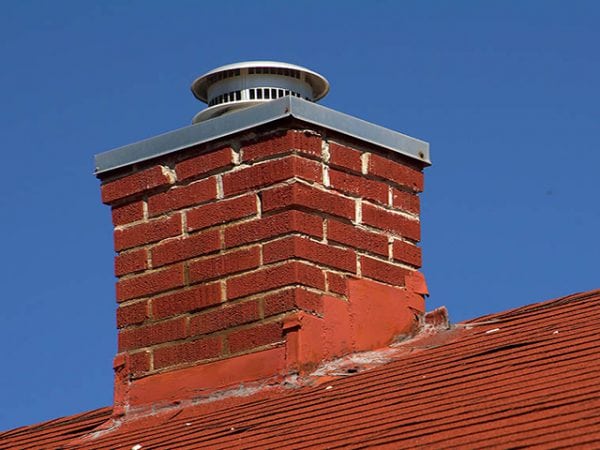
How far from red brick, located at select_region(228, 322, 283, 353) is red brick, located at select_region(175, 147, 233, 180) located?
32.4 inches

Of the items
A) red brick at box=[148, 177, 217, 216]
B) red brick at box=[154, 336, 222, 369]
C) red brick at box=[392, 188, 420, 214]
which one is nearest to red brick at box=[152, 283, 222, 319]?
red brick at box=[154, 336, 222, 369]

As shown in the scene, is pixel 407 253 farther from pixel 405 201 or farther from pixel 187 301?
pixel 187 301

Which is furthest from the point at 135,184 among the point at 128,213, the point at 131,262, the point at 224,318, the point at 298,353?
the point at 298,353

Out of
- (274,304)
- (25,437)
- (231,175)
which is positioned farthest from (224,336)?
(25,437)

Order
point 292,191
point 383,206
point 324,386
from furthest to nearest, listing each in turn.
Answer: point 383,206, point 292,191, point 324,386

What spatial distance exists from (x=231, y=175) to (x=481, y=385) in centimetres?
199

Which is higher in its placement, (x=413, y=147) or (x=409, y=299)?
(x=413, y=147)

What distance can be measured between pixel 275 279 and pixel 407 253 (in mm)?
845

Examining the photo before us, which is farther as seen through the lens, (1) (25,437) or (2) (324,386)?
(1) (25,437)

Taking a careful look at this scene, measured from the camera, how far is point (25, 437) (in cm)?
798

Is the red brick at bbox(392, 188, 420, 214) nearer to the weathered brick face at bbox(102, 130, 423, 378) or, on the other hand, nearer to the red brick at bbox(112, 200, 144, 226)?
the weathered brick face at bbox(102, 130, 423, 378)

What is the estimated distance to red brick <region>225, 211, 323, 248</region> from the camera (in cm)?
730

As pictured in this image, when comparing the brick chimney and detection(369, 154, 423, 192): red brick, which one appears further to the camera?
detection(369, 154, 423, 192): red brick

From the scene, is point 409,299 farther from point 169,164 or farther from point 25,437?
point 25,437
